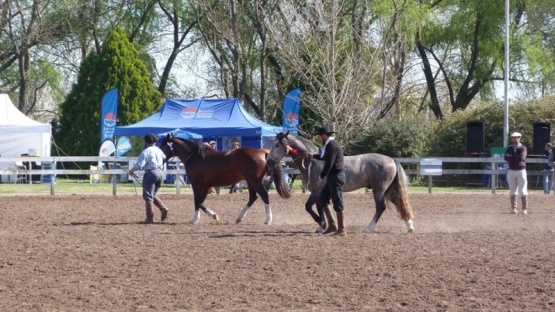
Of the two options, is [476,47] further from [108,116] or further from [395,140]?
[108,116]

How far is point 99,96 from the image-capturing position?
43.8 m

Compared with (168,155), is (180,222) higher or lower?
lower

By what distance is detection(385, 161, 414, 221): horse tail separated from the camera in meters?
15.0

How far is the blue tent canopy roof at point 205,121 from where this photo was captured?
3247cm

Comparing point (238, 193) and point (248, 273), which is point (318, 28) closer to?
point (238, 193)

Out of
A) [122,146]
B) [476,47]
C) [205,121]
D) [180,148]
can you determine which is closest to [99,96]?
[122,146]

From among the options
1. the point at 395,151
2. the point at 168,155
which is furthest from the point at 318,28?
the point at 168,155

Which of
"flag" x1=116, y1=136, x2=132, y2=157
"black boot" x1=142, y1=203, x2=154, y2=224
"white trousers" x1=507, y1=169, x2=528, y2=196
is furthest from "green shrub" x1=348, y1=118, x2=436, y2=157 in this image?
"black boot" x1=142, y1=203, x2=154, y2=224

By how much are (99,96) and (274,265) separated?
112ft

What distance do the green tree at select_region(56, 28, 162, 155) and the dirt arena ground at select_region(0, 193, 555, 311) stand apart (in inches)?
995

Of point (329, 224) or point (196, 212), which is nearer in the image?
point (329, 224)

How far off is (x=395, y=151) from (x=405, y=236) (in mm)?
22457

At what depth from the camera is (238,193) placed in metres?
27.5

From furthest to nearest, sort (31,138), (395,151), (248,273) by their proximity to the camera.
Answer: (31,138) → (395,151) → (248,273)
